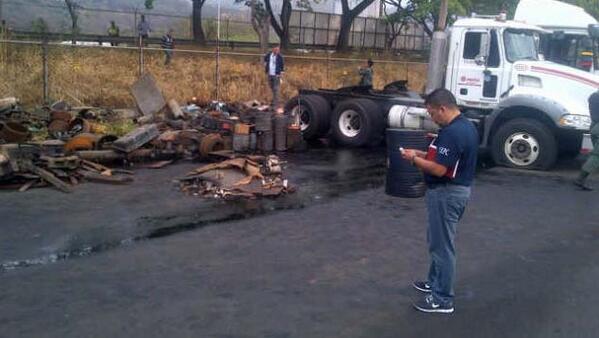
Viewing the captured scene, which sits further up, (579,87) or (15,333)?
(579,87)

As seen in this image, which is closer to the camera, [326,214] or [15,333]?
[15,333]

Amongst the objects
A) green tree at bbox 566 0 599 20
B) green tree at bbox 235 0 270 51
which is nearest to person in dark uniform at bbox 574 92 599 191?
green tree at bbox 235 0 270 51

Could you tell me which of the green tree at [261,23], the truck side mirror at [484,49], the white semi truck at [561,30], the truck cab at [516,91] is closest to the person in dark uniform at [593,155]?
the truck cab at [516,91]

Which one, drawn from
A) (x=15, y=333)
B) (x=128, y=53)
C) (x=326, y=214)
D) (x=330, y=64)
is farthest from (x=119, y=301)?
(x=330, y=64)

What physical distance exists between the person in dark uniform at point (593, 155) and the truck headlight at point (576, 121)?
3.54 ft

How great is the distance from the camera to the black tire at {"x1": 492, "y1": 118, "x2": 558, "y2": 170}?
45.0 feet

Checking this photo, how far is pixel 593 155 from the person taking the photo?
11.7 metres

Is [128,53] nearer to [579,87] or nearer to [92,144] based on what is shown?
[92,144]

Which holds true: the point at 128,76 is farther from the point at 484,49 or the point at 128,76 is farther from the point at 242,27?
the point at 242,27

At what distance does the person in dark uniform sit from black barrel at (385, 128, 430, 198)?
3.36m

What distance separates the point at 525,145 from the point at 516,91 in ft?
4.13

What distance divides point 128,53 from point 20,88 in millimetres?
6445

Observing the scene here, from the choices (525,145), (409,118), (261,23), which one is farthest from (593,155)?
(261,23)

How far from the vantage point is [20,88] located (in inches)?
734
